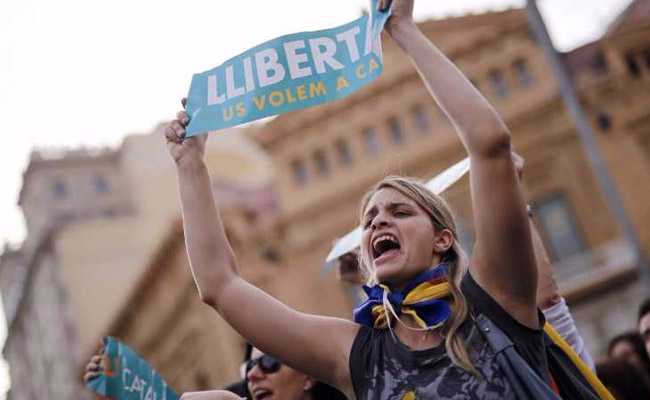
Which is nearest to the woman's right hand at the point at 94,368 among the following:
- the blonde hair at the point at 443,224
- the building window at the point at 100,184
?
the blonde hair at the point at 443,224

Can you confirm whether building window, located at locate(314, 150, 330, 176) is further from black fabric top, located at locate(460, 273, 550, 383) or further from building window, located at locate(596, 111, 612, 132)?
black fabric top, located at locate(460, 273, 550, 383)

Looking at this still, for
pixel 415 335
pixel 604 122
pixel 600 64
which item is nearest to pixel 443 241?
pixel 415 335

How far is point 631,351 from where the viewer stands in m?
5.70

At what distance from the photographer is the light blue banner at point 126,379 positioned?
3.66m

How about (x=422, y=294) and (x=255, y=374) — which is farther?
(x=255, y=374)

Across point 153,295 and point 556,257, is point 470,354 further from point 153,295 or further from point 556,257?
point 153,295

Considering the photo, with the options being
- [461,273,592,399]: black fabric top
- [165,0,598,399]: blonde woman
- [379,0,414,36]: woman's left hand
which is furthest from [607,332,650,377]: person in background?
[379,0,414,36]: woman's left hand

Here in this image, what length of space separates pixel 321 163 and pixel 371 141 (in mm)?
1680

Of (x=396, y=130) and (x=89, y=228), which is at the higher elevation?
(x=89, y=228)

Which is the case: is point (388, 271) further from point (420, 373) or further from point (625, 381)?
point (625, 381)

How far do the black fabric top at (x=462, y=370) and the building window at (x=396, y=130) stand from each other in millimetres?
25182

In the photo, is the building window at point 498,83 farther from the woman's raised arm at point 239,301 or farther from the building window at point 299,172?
the woman's raised arm at point 239,301

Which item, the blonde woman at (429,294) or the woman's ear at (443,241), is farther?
the woman's ear at (443,241)

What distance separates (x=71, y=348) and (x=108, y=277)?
4166 millimetres
